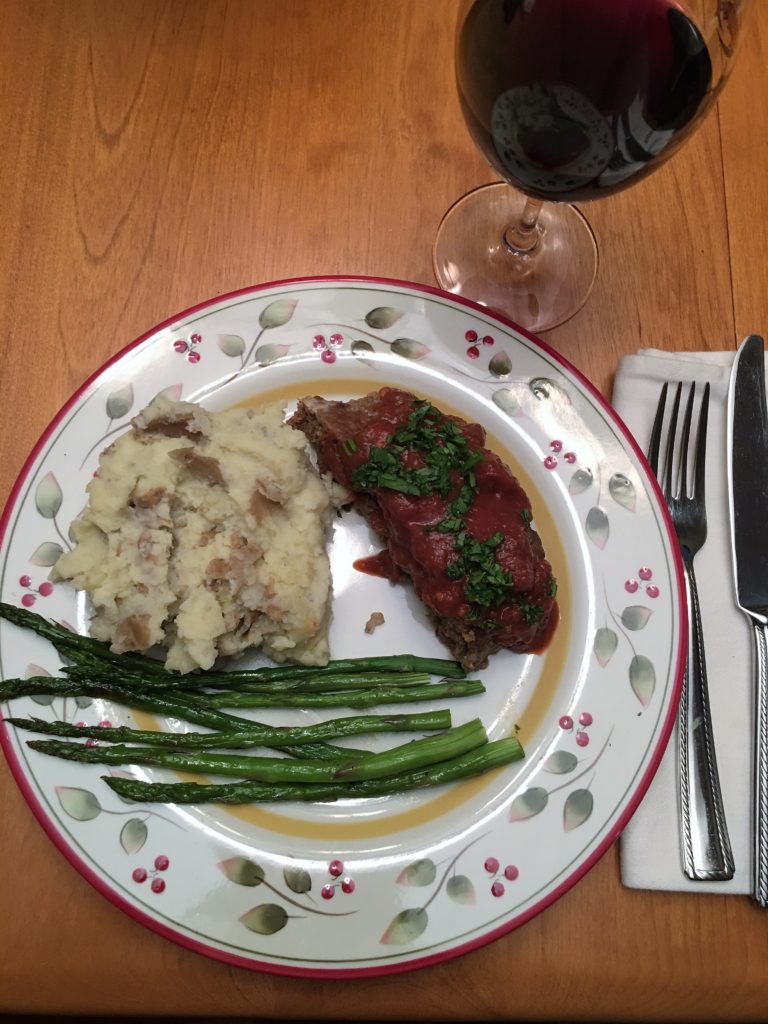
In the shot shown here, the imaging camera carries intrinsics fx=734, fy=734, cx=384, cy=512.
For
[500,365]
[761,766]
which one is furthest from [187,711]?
[761,766]

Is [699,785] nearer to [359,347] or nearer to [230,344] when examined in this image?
[359,347]

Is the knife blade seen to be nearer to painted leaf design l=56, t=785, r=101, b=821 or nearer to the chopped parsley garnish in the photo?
the chopped parsley garnish

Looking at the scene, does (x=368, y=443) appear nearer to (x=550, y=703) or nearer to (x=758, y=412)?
(x=550, y=703)

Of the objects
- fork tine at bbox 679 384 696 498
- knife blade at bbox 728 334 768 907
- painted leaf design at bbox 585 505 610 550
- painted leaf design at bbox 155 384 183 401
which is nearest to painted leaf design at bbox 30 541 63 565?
painted leaf design at bbox 155 384 183 401

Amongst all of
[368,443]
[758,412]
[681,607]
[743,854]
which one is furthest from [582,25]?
[743,854]

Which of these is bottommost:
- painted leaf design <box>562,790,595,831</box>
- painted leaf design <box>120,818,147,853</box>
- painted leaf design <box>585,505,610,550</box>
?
painted leaf design <box>120,818,147,853</box>

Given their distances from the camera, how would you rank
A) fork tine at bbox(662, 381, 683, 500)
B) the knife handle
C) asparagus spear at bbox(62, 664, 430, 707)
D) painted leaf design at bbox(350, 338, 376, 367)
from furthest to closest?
1. painted leaf design at bbox(350, 338, 376, 367)
2. fork tine at bbox(662, 381, 683, 500)
3. asparagus spear at bbox(62, 664, 430, 707)
4. the knife handle
